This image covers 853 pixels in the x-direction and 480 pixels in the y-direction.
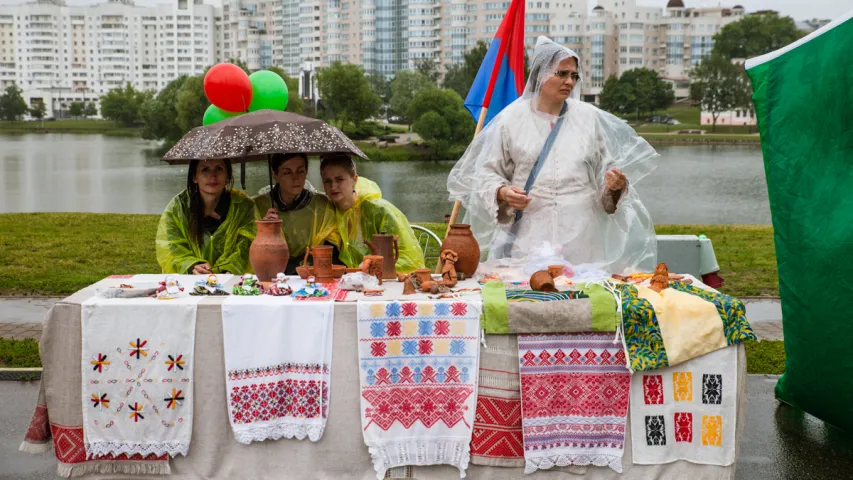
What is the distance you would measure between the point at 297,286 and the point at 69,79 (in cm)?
14296

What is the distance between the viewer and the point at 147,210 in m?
22.8

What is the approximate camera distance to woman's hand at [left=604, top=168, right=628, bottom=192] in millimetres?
4172

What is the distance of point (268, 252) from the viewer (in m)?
3.90

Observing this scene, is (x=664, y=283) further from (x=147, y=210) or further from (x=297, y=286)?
(x=147, y=210)

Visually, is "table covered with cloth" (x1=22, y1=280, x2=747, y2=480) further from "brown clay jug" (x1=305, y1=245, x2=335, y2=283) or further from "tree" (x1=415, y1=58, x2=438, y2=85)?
"tree" (x1=415, y1=58, x2=438, y2=85)

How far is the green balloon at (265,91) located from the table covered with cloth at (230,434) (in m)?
1.67

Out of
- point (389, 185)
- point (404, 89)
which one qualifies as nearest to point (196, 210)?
point (389, 185)

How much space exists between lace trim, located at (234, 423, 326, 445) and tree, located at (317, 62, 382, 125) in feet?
170

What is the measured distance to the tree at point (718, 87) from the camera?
75.0 m

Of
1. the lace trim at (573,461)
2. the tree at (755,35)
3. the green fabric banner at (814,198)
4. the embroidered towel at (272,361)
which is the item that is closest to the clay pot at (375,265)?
the embroidered towel at (272,361)

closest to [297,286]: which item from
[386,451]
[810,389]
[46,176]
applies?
[386,451]

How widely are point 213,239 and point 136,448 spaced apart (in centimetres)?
132

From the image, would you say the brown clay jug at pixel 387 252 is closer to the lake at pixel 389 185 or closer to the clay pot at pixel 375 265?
the clay pot at pixel 375 265

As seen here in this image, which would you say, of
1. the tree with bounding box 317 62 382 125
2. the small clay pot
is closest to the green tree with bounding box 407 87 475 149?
the tree with bounding box 317 62 382 125
